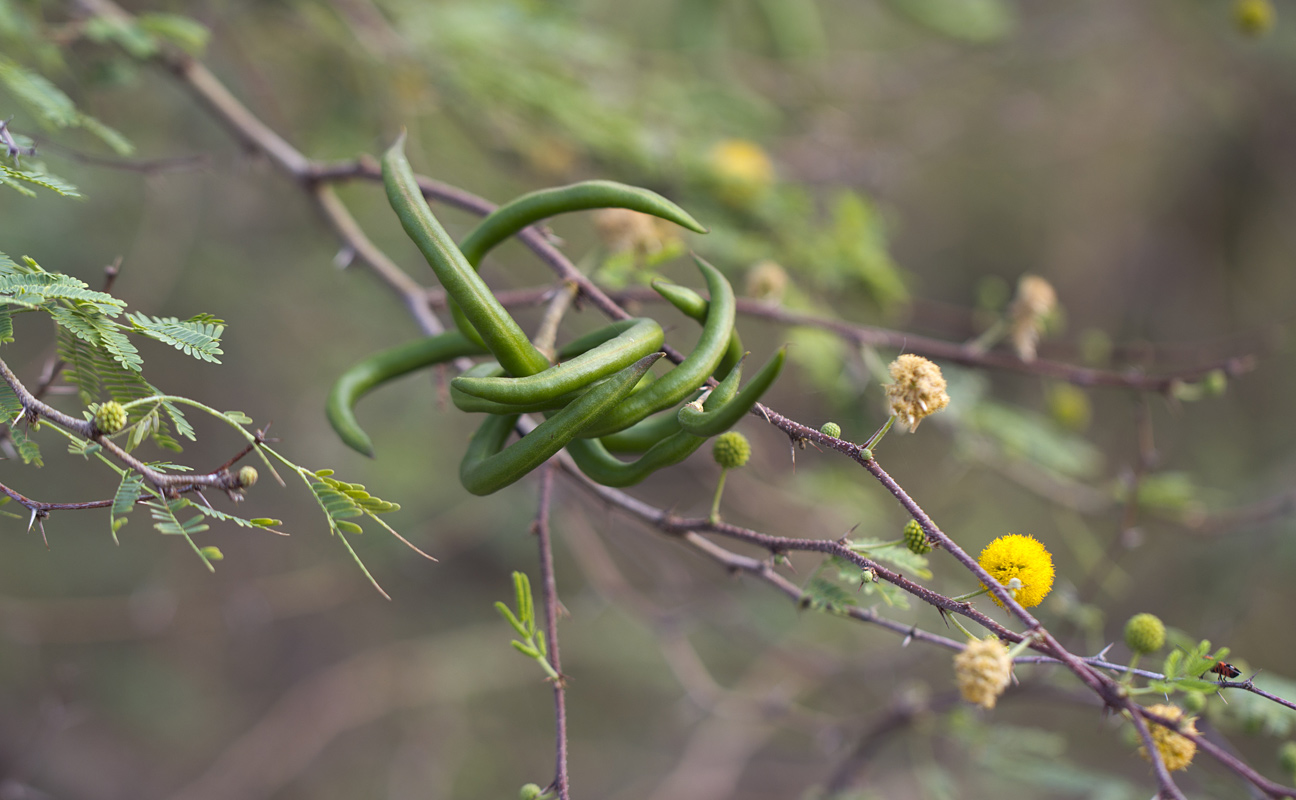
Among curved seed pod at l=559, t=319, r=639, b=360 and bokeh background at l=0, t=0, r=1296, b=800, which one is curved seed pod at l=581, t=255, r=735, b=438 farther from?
bokeh background at l=0, t=0, r=1296, b=800

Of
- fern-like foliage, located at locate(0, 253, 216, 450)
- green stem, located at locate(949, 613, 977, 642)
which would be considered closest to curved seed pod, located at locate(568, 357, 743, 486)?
green stem, located at locate(949, 613, 977, 642)

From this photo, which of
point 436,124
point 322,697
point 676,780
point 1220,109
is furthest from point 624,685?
point 1220,109

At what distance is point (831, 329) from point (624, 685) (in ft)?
17.0

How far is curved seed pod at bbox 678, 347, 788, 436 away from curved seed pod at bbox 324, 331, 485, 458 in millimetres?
567

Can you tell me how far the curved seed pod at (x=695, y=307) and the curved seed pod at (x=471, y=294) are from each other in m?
0.27

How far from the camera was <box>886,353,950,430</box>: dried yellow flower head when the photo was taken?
1396mm

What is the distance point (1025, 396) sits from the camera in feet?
21.5

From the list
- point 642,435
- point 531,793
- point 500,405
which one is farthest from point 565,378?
point 531,793

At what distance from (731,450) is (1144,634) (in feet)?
3.13

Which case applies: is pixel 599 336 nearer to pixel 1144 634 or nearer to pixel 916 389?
pixel 916 389

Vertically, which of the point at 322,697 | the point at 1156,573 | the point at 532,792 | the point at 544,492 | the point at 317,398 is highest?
the point at 1156,573

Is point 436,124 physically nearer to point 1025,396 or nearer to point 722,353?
point 722,353

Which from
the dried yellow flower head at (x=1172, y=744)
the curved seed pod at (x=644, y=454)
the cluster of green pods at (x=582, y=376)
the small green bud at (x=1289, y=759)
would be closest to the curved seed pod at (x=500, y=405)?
the cluster of green pods at (x=582, y=376)

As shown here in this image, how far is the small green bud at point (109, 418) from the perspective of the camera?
1246mm
